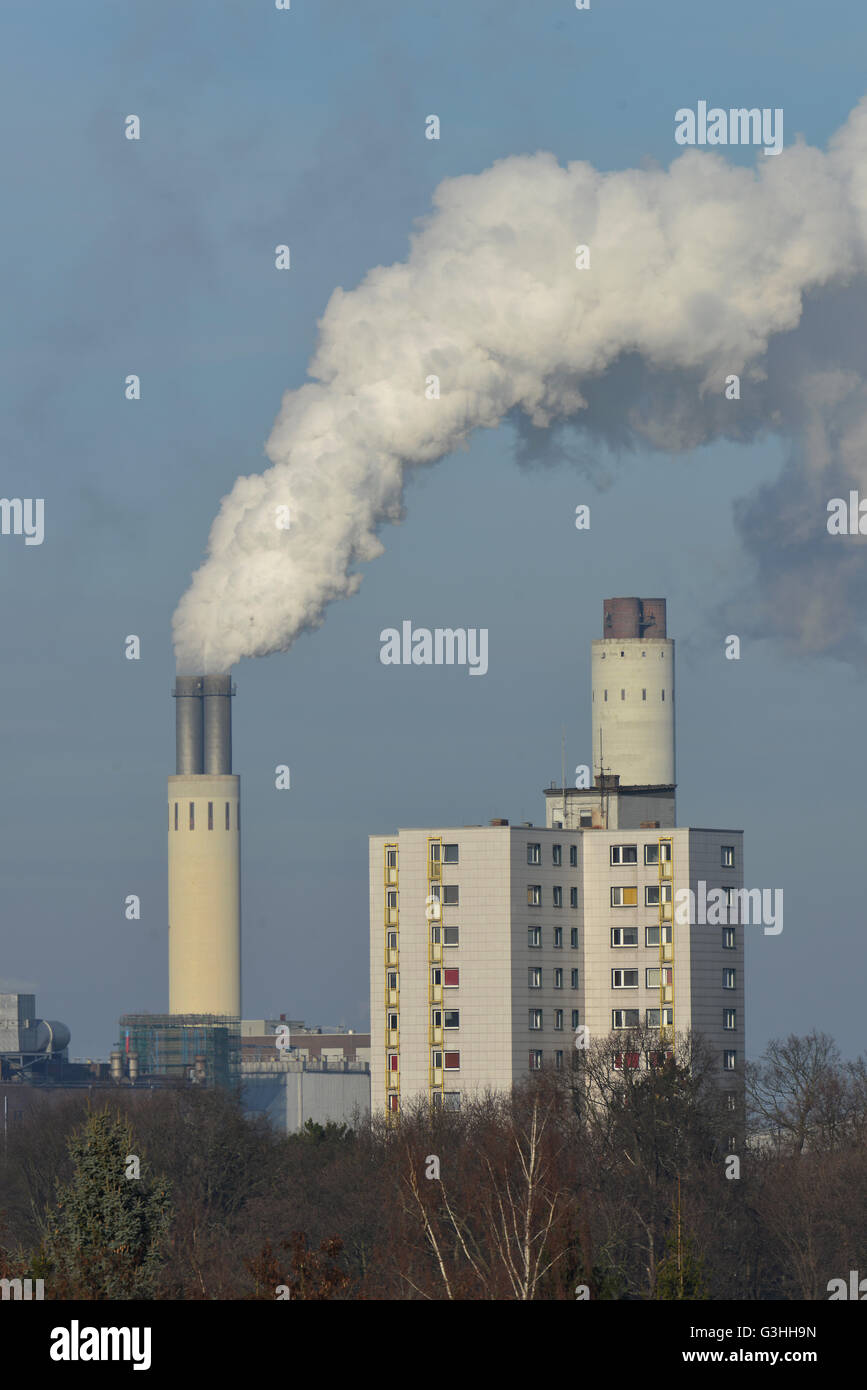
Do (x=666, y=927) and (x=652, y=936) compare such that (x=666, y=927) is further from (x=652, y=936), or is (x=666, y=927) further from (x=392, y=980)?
(x=392, y=980)

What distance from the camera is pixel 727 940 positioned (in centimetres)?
8356

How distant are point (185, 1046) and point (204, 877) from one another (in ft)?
32.5

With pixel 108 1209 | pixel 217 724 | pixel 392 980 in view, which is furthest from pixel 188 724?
pixel 108 1209

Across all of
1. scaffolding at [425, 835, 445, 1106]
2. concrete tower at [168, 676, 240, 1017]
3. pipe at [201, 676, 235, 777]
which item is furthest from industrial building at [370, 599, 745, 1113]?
concrete tower at [168, 676, 240, 1017]

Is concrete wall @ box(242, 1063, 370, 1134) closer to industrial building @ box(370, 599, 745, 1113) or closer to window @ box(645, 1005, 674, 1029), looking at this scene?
industrial building @ box(370, 599, 745, 1113)

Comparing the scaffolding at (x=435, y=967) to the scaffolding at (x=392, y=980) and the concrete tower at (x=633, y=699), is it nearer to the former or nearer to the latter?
the scaffolding at (x=392, y=980)

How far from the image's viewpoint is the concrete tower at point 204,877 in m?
127

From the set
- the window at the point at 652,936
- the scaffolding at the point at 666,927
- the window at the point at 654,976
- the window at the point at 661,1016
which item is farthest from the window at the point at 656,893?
the window at the point at 661,1016

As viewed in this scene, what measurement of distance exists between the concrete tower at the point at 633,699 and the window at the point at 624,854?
163ft

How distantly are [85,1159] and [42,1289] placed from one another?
10672mm

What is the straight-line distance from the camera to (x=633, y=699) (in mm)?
134625

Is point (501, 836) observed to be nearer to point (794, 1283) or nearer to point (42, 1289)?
point (794, 1283)

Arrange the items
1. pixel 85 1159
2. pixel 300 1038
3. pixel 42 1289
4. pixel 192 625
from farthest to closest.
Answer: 1. pixel 300 1038
2. pixel 192 625
3. pixel 85 1159
4. pixel 42 1289

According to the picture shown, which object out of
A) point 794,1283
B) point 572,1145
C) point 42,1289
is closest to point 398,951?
point 572,1145
